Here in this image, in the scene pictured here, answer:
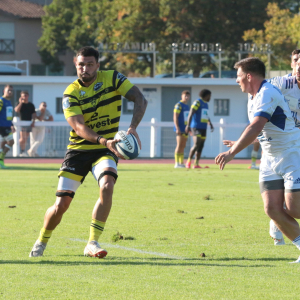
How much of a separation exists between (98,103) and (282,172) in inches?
79.5

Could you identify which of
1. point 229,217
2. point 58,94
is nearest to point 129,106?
point 58,94

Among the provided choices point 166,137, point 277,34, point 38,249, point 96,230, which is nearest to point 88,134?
point 96,230

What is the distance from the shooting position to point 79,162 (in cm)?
665

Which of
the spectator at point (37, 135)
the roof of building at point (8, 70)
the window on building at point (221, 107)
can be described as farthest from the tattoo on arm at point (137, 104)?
the roof of building at point (8, 70)

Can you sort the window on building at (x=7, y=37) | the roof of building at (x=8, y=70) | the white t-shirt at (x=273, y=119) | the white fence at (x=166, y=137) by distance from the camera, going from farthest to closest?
the window on building at (x=7, y=37) < the roof of building at (x=8, y=70) < the white fence at (x=166, y=137) < the white t-shirt at (x=273, y=119)

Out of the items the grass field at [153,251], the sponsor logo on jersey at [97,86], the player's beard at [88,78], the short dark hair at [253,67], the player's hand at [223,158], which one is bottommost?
the grass field at [153,251]

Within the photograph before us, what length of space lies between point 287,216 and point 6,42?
50104mm

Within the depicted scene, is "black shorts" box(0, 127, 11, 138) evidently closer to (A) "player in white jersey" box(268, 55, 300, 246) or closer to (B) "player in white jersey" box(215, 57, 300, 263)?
(A) "player in white jersey" box(268, 55, 300, 246)

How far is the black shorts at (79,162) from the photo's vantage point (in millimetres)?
6613

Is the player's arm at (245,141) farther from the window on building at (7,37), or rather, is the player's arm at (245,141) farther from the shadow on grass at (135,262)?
the window on building at (7,37)

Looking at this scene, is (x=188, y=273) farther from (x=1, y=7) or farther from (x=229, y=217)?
(x=1, y=7)

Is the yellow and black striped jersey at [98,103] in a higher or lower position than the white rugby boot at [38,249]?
higher

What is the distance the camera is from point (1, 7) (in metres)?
53.9

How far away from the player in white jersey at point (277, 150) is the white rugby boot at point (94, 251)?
5.46 ft
